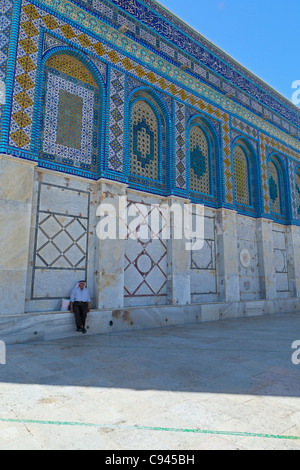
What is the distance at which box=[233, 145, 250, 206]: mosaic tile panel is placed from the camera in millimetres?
9094

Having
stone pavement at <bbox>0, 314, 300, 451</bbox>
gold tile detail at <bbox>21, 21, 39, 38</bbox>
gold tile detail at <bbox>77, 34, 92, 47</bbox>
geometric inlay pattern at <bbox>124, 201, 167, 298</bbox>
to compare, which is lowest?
stone pavement at <bbox>0, 314, 300, 451</bbox>

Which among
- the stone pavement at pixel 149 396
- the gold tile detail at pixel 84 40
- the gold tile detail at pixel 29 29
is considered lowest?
A: the stone pavement at pixel 149 396

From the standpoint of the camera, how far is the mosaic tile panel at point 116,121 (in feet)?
19.7

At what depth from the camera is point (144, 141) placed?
693 centimetres

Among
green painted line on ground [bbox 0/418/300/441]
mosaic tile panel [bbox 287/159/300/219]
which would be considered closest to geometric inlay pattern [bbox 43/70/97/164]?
green painted line on ground [bbox 0/418/300/441]

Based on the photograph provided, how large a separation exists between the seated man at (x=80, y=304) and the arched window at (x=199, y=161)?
3.89 meters

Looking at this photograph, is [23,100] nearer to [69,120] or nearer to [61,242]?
[69,120]

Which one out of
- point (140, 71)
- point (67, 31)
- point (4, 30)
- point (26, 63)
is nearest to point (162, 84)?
point (140, 71)

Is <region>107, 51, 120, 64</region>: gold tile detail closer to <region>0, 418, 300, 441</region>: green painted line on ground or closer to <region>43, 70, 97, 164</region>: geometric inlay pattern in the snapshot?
<region>43, 70, 97, 164</region>: geometric inlay pattern

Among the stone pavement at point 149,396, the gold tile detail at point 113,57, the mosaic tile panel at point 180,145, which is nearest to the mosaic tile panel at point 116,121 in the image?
the gold tile detail at point 113,57

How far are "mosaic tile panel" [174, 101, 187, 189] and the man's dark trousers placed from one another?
3489 millimetres

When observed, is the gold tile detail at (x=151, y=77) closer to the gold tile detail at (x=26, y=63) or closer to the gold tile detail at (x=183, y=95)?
the gold tile detail at (x=183, y=95)

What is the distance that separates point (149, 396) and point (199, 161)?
6.61 meters
